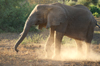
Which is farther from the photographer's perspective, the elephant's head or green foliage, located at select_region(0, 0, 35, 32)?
green foliage, located at select_region(0, 0, 35, 32)

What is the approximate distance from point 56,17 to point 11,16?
9.27 meters

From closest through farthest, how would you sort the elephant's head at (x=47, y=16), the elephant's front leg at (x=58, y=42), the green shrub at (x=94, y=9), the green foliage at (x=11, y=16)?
the elephant's head at (x=47, y=16) < the elephant's front leg at (x=58, y=42) < the green foliage at (x=11, y=16) < the green shrub at (x=94, y=9)

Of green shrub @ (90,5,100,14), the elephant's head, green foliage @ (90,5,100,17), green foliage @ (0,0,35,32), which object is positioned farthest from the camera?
green shrub @ (90,5,100,14)

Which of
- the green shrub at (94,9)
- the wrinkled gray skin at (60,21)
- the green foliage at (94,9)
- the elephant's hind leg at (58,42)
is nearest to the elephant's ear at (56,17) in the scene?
the wrinkled gray skin at (60,21)

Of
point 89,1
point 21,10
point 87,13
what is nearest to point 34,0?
point 89,1

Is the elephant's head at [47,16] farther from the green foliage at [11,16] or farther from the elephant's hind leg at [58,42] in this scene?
the green foliage at [11,16]

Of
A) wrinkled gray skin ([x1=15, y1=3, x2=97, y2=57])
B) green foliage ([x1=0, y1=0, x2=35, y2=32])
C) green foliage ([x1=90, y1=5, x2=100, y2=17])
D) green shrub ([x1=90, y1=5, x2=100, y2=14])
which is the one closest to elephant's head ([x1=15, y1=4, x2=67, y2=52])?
wrinkled gray skin ([x1=15, y1=3, x2=97, y2=57])

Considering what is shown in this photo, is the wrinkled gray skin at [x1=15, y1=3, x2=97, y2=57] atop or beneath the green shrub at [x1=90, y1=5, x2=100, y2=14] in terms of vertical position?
atop

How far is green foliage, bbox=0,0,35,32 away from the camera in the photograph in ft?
42.6

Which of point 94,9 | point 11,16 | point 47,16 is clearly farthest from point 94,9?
point 47,16

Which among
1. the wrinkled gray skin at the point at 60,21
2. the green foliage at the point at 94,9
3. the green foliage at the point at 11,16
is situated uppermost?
the wrinkled gray skin at the point at 60,21

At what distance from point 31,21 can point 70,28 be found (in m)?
1.42

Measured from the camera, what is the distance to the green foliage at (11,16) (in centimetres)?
1299

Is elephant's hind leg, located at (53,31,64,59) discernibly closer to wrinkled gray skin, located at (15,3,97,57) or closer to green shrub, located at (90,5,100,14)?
wrinkled gray skin, located at (15,3,97,57)
